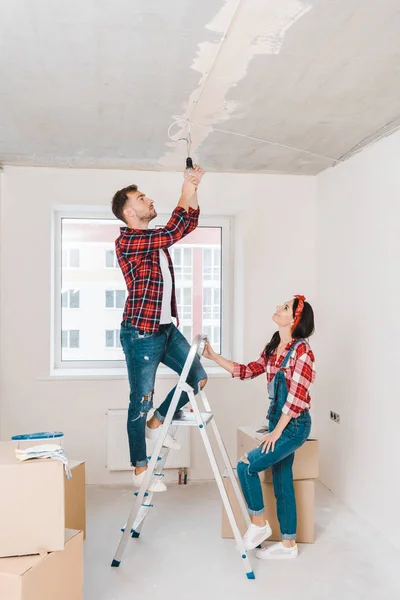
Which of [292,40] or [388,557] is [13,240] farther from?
[388,557]

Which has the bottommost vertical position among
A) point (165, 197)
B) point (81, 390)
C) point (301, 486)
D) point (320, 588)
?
point (320, 588)

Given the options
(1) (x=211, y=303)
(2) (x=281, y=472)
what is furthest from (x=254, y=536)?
(1) (x=211, y=303)

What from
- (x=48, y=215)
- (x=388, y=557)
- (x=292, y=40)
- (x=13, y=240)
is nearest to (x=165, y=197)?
(x=48, y=215)

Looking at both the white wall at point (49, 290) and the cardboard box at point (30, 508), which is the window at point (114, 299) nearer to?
the white wall at point (49, 290)

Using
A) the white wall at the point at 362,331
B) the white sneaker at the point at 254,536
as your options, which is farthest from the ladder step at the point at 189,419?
the white wall at the point at 362,331

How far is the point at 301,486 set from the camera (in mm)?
3396

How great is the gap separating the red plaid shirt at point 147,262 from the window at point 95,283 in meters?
1.50

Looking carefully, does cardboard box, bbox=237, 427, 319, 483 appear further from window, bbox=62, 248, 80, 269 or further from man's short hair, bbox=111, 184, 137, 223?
window, bbox=62, 248, 80, 269

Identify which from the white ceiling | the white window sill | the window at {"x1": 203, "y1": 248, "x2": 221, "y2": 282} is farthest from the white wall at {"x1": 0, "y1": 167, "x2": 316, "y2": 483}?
the white ceiling

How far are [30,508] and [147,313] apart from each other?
1093 mm

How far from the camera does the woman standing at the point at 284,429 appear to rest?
121 inches

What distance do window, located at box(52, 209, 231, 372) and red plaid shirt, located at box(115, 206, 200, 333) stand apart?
59.2 inches

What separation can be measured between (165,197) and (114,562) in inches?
94.9

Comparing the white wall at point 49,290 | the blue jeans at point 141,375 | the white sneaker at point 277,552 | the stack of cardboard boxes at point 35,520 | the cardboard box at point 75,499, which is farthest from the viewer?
the white wall at point 49,290
